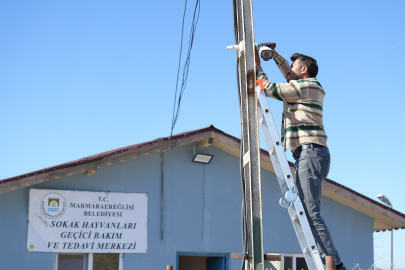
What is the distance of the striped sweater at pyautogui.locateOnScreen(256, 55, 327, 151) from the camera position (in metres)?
5.00

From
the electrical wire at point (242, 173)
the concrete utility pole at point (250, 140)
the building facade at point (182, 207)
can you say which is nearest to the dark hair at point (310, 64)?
the concrete utility pole at point (250, 140)

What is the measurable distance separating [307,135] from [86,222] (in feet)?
22.4

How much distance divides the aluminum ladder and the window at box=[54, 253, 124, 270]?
263 inches

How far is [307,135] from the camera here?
500 cm

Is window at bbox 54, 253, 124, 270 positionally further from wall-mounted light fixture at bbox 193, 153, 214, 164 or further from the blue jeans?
the blue jeans

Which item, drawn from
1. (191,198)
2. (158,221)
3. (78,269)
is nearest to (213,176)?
(191,198)

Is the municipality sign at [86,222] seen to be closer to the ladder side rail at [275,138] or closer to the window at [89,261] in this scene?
the window at [89,261]

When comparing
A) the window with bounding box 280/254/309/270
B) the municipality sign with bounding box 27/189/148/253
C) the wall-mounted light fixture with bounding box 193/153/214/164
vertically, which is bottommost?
the window with bounding box 280/254/309/270

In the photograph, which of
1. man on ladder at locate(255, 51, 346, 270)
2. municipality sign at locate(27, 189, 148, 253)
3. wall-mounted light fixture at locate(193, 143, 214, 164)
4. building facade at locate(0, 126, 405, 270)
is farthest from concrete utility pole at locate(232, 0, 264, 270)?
wall-mounted light fixture at locate(193, 143, 214, 164)

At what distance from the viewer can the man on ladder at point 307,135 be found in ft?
15.6

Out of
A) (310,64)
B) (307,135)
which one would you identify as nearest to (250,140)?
(307,135)

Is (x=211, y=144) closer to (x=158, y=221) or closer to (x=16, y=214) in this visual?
(x=158, y=221)

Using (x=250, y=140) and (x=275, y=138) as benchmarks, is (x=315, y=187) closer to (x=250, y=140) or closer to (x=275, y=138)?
(x=275, y=138)

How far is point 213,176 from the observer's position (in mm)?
12172
